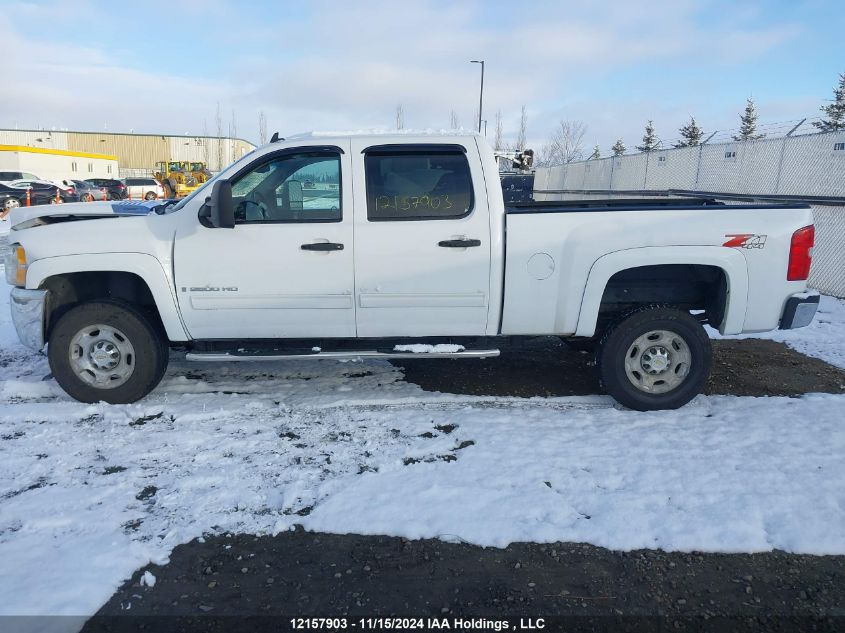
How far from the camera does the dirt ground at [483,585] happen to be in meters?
2.64

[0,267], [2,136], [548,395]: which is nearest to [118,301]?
[548,395]

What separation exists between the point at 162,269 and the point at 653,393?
12.6ft

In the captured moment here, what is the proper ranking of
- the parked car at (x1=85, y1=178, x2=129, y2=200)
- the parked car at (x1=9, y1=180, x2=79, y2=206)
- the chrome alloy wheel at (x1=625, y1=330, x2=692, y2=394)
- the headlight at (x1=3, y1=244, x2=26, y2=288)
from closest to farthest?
the headlight at (x1=3, y1=244, x2=26, y2=288) → the chrome alloy wheel at (x1=625, y1=330, x2=692, y2=394) → the parked car at (x1=9, y1=180, x2=79, y2=206) → the parked car at (x1=85, y1=178, x2=129, y2=200)

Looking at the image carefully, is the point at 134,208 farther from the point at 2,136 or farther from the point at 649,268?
the point at 2,136

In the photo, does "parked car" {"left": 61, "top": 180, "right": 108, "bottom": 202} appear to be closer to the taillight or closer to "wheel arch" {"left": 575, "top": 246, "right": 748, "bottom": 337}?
"wheel arch" {"left": 575, "top": 246, "right": 748, "bottom": 337}

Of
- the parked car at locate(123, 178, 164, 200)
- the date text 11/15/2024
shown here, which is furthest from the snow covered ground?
the parked car at locate(123, 178, 164, 200)

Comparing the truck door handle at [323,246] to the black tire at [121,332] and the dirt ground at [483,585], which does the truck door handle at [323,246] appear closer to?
the black tire at [121,332]

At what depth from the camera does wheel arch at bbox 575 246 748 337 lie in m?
4.52

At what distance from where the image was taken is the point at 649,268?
4.79 metres

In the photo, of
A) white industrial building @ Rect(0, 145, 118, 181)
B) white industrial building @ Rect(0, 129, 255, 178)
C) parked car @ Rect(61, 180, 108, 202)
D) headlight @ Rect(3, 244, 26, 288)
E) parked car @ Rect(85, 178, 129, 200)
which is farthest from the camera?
white industrial building @ Rect(0, 129, 255, 178)

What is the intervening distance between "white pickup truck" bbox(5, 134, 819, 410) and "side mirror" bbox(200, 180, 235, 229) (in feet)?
0.19

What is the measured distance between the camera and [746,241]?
177 inches

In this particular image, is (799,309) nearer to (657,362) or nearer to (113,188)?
(657,362)

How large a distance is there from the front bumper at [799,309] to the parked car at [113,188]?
118 feet
